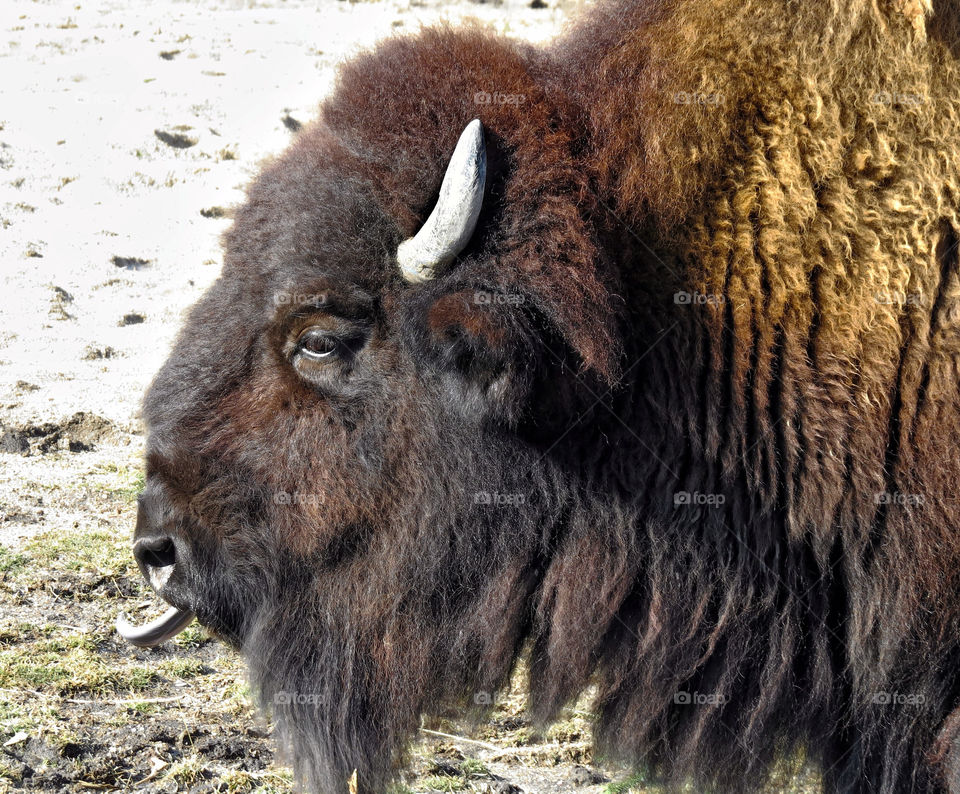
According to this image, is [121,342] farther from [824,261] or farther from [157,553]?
[824,261]

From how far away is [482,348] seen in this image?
255 centimetres

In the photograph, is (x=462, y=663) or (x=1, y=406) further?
(x=1, y=406)

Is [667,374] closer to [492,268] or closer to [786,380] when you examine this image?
[786,380]

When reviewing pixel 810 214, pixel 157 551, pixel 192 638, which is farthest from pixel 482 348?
pixel 192 638

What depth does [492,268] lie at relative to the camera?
2654 mm

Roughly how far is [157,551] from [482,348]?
1.14 meters

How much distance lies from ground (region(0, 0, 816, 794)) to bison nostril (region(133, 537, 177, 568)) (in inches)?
39.8

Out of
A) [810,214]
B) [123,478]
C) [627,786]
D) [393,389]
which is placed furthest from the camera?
[123,478]

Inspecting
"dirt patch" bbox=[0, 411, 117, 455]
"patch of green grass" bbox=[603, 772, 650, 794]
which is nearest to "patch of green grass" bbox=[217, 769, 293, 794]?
"patch of green grass" bbox=[603, 772, 650, 794]

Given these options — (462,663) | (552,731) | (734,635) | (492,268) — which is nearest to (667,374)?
(492,268)

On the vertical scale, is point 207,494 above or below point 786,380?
below

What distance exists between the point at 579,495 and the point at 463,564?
38 centimetres

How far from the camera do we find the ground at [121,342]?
3.76 meters

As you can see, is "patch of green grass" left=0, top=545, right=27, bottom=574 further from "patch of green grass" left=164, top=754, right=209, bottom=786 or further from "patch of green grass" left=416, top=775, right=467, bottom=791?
"patch of green grass" left=416, top=775, right=467, bottom=791
